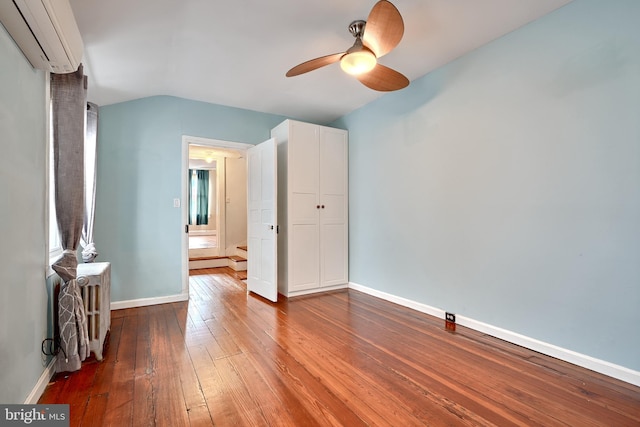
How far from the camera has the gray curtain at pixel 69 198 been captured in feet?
6.31

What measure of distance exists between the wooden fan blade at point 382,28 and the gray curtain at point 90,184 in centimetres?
280

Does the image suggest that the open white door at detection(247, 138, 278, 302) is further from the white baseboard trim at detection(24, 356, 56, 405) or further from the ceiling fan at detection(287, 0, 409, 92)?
the white baseboard trim at detection(24, 356, 56, 405)

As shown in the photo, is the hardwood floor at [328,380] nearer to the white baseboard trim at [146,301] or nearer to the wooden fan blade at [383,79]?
the white baseboard trim at [146,301]

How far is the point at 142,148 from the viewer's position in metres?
3.42

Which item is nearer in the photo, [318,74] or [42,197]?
[42,197]

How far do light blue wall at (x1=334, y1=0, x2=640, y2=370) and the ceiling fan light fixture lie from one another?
1148 mm

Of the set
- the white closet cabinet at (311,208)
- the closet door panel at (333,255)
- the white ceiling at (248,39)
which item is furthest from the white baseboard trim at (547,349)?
the white ceiling at (248,39)

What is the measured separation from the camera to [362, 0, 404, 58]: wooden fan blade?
168 centimetres

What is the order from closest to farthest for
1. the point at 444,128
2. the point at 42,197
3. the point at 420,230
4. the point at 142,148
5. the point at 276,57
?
the point at 42,197 < the point at 276,57 < the point at 444,128 < the point at 420,230 < the point at 142,148

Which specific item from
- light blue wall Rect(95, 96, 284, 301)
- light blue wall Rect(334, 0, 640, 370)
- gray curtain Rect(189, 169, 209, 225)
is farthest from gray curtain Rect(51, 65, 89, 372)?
gray curtain Rect(189, 169, 209, 225)

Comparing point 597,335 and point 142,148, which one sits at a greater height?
point 142,148

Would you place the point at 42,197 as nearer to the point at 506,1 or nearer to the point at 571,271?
the point at 506,1

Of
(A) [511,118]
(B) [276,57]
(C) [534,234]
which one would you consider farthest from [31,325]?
(A) [511,118]

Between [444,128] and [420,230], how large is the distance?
106cm
